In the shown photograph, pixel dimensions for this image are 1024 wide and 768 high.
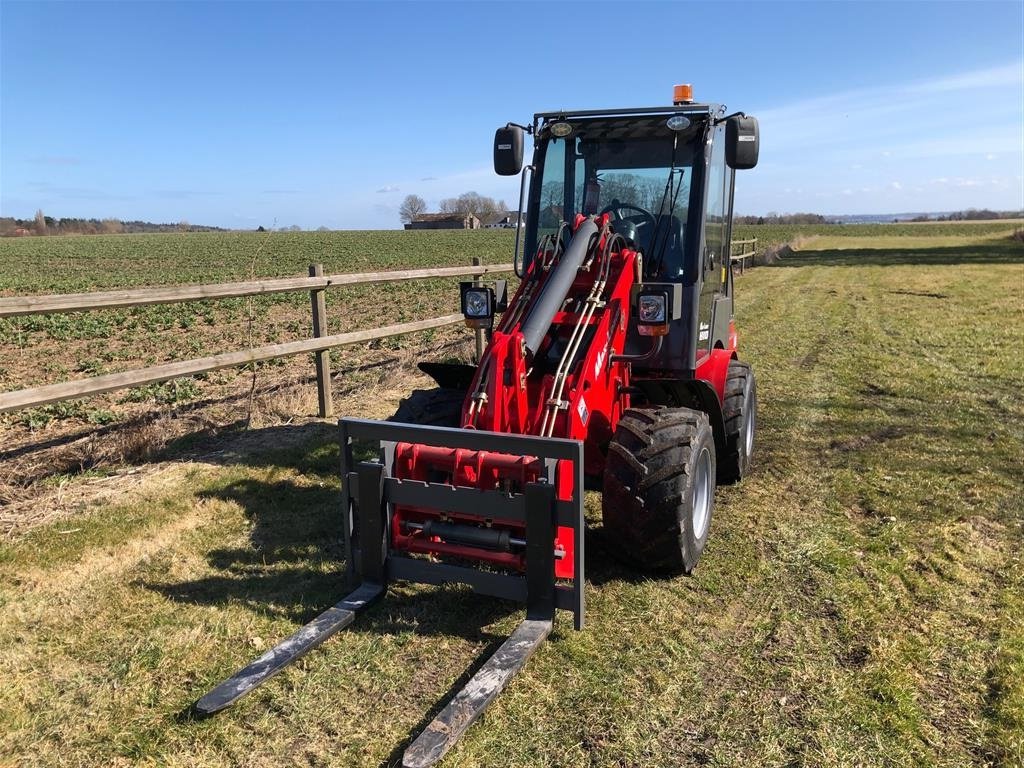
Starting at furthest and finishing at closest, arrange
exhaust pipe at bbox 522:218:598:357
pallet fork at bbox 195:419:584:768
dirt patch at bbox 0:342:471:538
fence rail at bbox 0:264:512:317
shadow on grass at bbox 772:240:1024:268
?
shadow on grass at bbox 772:240:1024:268 < dirt patch at bbox 0:342:471:538 < fence rail at bbox 0:264:512:317 < exhaust pipe at bbox 522:218:598:357 < pallet fork at bbox 195:419:584:768

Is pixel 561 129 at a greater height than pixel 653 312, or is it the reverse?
pixel 561 129

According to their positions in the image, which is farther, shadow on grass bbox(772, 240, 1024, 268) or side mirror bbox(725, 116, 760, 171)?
shadow on grass bbox(772, 240, 1024, 268)

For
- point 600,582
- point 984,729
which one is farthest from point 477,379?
point 984,729

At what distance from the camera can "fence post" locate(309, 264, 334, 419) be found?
730 cm

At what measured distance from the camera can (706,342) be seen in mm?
5461

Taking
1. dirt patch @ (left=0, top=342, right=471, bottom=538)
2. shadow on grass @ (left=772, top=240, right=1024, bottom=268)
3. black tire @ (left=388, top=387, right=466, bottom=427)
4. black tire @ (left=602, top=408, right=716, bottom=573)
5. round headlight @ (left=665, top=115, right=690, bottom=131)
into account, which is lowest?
dirt patch @ (left=0, top=342, right=471, bottom=538)

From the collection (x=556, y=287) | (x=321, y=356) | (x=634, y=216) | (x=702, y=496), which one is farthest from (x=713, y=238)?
(x=321, y=356)

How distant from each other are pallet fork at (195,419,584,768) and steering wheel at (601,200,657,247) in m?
2.12

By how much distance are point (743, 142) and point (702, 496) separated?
2.09 meters

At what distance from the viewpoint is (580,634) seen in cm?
353

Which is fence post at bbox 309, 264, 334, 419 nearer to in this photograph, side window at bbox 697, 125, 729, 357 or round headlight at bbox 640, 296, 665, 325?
side window at bbox 697, 125, 729, 357

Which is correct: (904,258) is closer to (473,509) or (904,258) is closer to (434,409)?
(434,409)

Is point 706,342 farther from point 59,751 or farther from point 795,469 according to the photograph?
point 59,751

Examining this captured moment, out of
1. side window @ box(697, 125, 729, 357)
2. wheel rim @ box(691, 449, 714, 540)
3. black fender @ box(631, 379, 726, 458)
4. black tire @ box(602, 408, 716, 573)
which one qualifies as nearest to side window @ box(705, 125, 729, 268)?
side window @ box(697, 125, 729, 357)
